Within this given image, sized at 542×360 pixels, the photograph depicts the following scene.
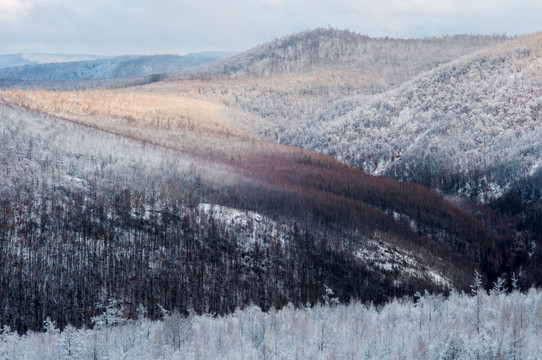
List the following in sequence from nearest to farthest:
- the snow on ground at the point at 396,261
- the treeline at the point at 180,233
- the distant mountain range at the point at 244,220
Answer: the treeline at the point at 180,233, the distant mountain range at the point at 244,220, the snow on ground at the point at 396,261

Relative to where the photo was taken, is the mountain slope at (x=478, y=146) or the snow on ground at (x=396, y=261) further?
the mountain slope at (x=478, y=146)

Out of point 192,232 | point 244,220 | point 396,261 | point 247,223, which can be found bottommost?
point 396,261

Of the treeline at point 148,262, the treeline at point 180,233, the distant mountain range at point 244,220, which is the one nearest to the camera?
the treeline at point 148,262

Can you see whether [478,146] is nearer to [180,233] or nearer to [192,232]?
[192,232]

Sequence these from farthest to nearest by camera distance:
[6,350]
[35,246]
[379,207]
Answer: [379,207] < [35,246] < [6,350]

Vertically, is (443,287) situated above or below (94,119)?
below

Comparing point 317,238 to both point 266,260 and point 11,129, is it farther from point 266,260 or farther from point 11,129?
point 11,129

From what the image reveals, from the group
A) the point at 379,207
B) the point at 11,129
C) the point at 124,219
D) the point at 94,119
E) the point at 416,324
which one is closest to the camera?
the point at 416,324

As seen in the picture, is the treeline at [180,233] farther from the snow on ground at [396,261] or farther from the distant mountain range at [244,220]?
the snow on ground at [396,261]

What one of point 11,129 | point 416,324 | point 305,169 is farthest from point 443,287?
point 11,129

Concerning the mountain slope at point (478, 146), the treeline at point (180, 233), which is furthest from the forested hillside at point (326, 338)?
the mountain slope at point (478, 146)

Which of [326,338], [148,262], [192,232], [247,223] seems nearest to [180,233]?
[192,232]
